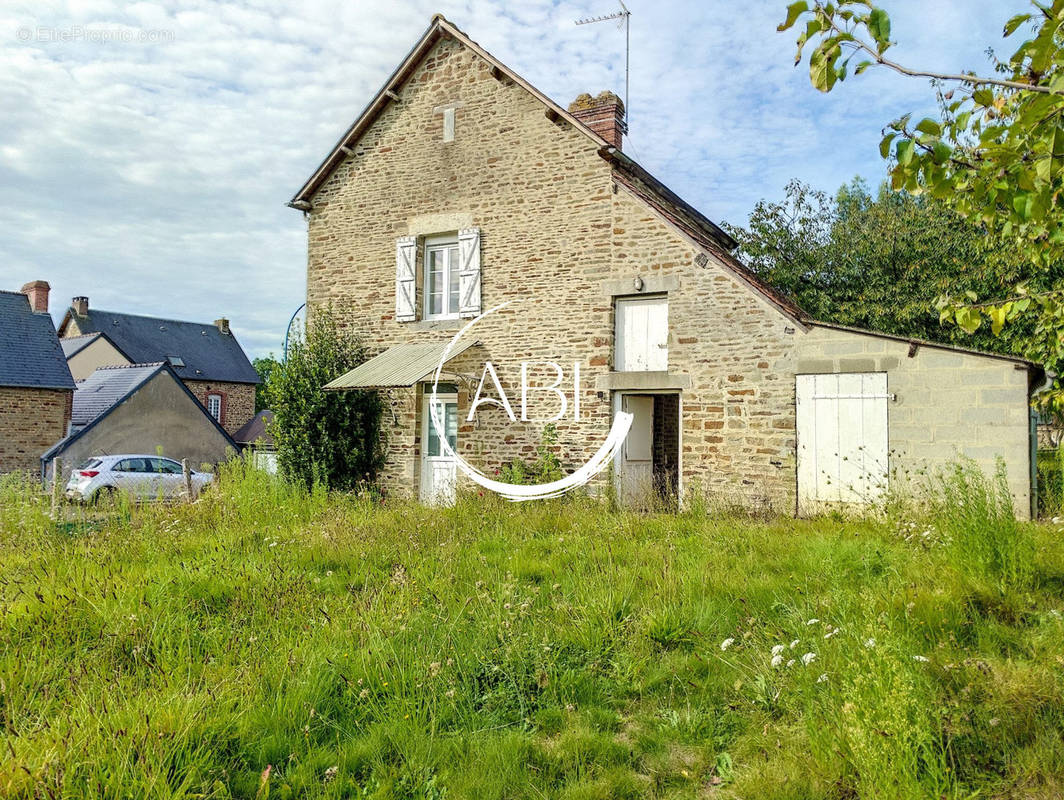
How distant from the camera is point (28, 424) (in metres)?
22.2

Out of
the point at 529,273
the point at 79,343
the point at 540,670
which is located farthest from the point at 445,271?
the point at 79,343

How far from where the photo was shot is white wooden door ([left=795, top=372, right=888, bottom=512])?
32.2 ft

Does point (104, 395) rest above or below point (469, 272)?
below

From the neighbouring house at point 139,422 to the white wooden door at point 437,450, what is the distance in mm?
8987

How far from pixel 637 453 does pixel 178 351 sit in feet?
107

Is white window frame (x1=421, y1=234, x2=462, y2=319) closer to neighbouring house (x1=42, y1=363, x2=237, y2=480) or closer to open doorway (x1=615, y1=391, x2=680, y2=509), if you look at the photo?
open doorway (x1=615, y1=391, x2=680, y2=509)

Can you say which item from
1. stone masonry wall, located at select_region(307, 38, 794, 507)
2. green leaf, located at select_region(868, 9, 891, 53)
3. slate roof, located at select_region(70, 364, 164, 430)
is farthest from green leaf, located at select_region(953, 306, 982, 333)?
slate roof, located at select_region(70, 364, 164, 430)

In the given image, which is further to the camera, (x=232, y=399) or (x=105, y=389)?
(x=232, y=399)

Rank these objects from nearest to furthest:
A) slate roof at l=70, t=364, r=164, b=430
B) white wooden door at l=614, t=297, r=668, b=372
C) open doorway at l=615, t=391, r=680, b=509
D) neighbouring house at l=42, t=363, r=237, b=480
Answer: open doorway at l=615, t=391, r=680, b=509, white wooden door at l=614, t=297, r=668, b=372, neighbouring house at l=42, t=363, r=237, b=480, slate roof at l=70, t=364, r=164, b=430

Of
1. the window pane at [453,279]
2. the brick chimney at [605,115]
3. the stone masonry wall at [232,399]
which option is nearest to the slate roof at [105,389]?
the window pane at [453,279]

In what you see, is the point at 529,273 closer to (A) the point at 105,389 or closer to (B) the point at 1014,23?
(B) the point at 1014,23

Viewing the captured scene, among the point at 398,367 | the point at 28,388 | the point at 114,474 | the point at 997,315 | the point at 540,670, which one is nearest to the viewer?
the point at 997,315

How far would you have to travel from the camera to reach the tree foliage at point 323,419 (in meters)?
13.0

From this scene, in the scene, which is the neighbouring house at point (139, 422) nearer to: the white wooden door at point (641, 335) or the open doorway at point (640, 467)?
the open doorway at point (640, 467)
